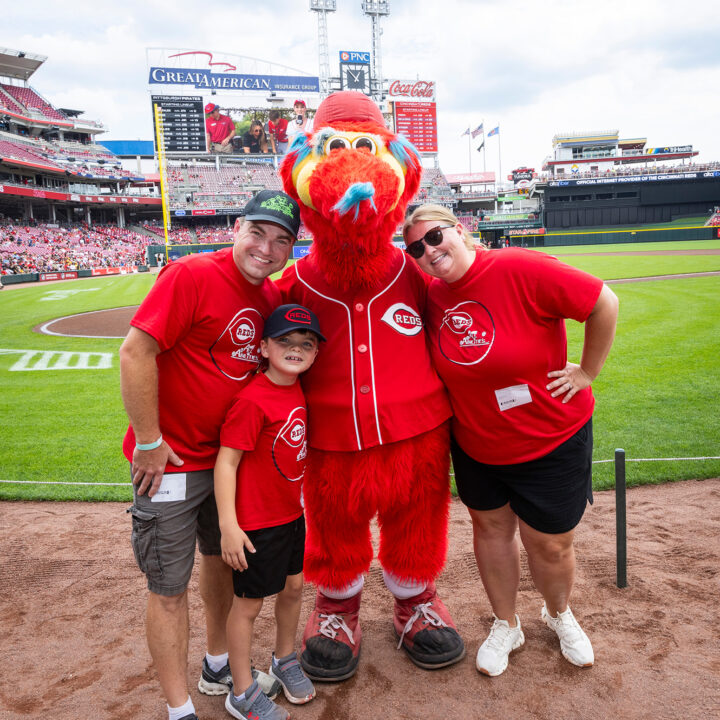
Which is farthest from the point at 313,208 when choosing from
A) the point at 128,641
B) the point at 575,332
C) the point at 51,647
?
the point at 575,332

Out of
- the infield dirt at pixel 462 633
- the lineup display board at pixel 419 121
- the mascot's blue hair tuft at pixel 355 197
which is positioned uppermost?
the lineup display board at pixel 419 121

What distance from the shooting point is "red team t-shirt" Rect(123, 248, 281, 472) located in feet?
7.29

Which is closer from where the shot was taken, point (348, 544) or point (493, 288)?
point (493, 288)

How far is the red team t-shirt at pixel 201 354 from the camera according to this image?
87.5 inches

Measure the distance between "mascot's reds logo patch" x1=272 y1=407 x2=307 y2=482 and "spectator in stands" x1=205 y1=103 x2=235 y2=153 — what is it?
48.7 metres

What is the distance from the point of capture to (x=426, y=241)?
2.39 meters

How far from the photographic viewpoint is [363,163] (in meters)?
2.24

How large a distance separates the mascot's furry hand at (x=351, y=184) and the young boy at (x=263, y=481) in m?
0.34

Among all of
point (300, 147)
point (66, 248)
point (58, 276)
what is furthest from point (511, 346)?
point (66, 248)

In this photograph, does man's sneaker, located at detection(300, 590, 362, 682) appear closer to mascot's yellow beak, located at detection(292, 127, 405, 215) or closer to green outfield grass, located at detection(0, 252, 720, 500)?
mascot's yellow beak, located at detection(292, 127, 405, 215)

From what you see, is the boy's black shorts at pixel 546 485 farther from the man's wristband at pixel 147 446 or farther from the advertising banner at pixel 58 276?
the advertising banner at pixel 58 276

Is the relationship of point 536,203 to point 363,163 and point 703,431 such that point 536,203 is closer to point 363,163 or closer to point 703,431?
point 703,431

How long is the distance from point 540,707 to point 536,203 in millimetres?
59210

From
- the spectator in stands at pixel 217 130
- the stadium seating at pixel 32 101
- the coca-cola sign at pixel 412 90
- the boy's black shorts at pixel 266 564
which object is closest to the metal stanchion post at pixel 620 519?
the boy's black shorts at pixel 266 564
